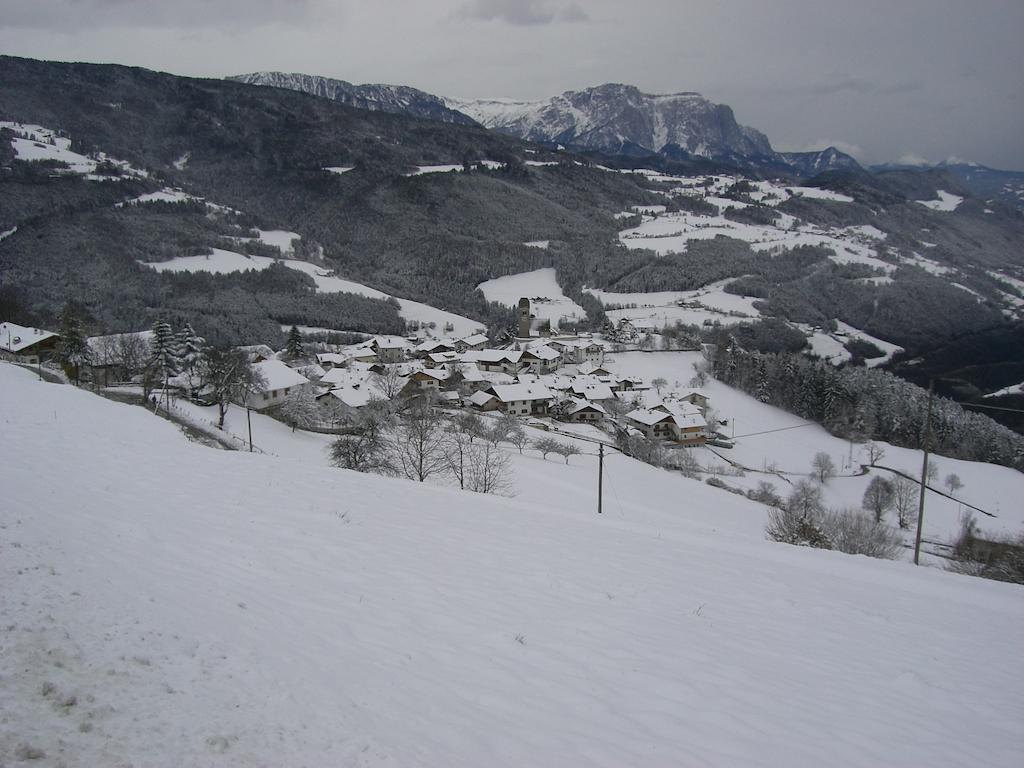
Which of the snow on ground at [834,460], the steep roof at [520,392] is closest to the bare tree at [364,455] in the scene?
the snow on ground at [834,460]

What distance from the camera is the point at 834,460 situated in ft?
185

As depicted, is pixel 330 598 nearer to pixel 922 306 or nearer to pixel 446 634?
pixel 446 634

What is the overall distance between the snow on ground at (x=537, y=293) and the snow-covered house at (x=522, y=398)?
169 feet

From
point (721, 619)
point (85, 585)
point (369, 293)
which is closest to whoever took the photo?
point (85, 585)

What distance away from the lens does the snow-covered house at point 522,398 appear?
202 ft

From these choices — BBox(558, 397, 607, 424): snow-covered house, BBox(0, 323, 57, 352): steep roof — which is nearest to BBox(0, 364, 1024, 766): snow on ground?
BBox(0, 323, 57, 352): steep roof

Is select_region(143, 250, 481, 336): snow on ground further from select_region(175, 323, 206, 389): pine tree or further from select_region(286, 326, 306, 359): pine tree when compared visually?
select_region(175, 323, 206, 389): pine tree

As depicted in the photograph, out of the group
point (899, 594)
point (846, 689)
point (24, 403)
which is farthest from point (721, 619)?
point (24, 403)

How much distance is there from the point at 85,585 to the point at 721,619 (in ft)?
26.6

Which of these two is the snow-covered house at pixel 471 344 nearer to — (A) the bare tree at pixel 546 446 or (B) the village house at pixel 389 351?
(B) the village house at pixel 389 351

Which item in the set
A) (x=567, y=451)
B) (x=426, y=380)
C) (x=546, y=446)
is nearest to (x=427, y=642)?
(x=567, y=451)

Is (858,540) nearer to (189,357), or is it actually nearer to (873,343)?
(189,357)

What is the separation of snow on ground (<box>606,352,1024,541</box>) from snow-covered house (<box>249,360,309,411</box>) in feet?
122

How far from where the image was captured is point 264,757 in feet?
12.5
